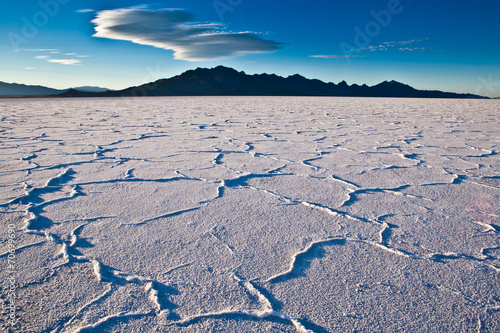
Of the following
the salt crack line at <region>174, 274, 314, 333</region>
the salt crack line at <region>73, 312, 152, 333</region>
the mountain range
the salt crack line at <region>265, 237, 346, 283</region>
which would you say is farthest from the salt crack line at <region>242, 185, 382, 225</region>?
the mountain range

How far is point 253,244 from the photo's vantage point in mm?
1359

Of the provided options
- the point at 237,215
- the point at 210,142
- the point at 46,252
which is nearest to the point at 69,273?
the point at 46,252

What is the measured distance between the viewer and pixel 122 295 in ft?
3.40

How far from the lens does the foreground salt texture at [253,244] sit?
3.15 ft

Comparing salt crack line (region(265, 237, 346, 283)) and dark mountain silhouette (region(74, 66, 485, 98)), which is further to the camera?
dark mountain silhouette (region(74, 66, 485, 98))

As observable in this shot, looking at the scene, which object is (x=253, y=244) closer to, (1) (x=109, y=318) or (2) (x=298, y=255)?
(2) (x=298, y=255)

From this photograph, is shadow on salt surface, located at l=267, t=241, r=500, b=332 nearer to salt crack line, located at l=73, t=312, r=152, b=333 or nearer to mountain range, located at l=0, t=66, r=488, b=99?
salt crack line, located at l=73, t=312, r=152, b=333

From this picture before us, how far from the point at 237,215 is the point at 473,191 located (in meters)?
1.46

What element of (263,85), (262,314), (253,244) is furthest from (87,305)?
(263,85)

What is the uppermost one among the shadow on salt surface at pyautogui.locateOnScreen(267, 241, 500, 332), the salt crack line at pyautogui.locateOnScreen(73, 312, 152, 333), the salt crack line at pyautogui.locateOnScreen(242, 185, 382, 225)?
the salt crack line at pyautogui.locateOnScreen(242, 185, 382, 225)

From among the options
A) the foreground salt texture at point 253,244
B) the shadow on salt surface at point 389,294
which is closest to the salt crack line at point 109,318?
the foreground salt texture at point 253,244

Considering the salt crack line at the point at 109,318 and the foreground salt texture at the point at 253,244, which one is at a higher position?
the foreground salt texture at the point at 253,244

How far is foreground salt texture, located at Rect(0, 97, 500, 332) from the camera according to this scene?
961 mm

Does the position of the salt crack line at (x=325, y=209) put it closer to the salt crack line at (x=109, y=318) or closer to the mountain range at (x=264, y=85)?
the salt crack line at (x=109, y=318)
